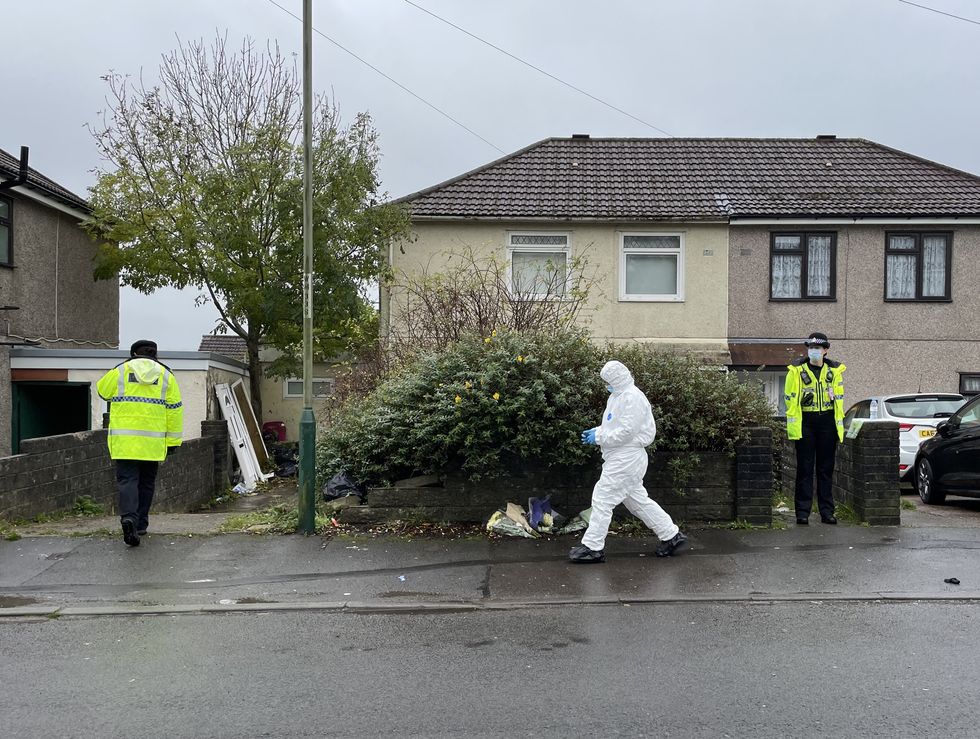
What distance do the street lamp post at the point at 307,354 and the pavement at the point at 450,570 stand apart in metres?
0.35

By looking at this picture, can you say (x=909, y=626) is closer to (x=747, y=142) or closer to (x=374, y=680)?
(x=374, y=680)

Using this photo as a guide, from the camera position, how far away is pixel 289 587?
6973 millimetres

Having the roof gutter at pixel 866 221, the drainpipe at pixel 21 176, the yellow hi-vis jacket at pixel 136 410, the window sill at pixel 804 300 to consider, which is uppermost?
the drainpipe at pixel 21 176

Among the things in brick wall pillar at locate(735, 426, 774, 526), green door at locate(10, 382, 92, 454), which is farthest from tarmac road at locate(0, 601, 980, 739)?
green door at locate(10, 382, 92, 454)

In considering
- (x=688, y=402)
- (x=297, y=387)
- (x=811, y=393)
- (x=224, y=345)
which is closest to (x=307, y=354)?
(x=688, y=402)

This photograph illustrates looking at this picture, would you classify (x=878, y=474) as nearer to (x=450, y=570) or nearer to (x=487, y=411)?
(x=487, y=411)

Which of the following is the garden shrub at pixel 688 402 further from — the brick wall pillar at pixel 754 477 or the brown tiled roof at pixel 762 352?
the brown tiled roof at pixel 762 352

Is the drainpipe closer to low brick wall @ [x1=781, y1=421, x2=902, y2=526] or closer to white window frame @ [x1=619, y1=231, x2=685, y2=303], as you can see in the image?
white window frame @ [x1=619, y1=231, x2=685, y2=303]

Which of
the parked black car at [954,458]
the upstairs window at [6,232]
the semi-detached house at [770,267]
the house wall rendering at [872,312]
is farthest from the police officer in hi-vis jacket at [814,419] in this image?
the upstairs window at [6,232]

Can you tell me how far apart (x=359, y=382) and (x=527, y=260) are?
644cm

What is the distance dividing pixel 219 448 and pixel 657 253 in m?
9.40

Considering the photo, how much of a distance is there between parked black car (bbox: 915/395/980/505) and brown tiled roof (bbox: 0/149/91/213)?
1572 centimetres

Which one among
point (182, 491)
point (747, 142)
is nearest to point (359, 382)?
point (182, 491)

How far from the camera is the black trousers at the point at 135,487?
8193 mm
